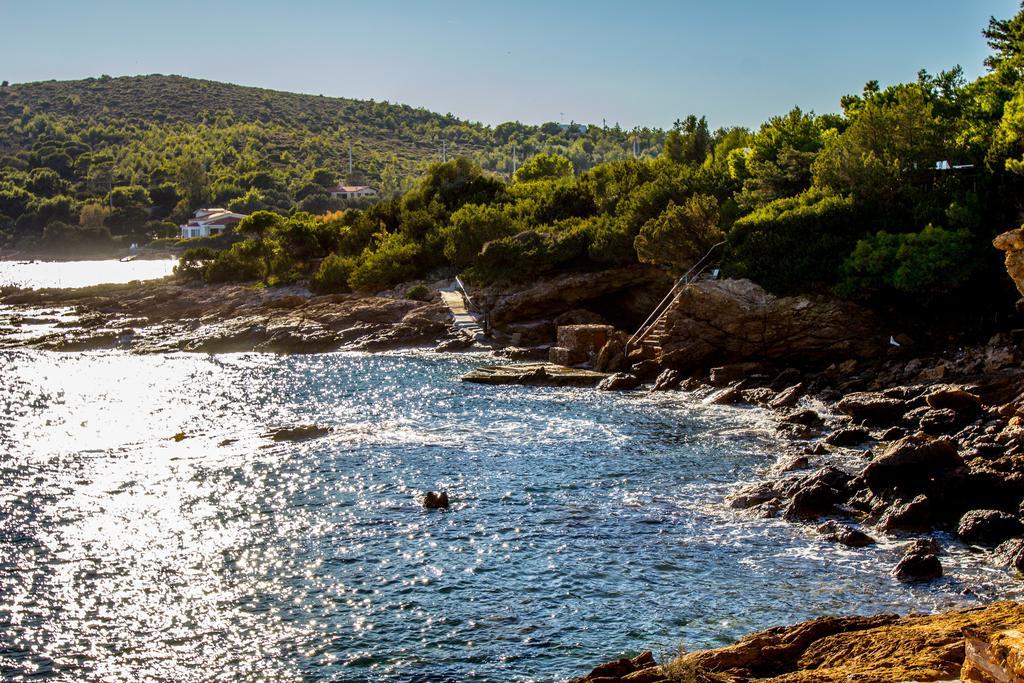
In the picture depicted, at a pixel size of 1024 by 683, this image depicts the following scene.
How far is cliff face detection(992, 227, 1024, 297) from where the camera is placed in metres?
30.1

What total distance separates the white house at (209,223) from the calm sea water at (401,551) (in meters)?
133

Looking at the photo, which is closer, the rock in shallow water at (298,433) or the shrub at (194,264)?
→ the rock in shallow water at (298,433)

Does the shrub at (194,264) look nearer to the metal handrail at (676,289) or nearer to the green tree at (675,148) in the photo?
the green tree at (675,148)

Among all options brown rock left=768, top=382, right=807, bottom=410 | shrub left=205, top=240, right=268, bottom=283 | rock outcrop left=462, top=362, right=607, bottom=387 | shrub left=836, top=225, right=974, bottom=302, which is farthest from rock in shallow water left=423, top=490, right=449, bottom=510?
shrub left=205, top=240, right=268, bottom=283

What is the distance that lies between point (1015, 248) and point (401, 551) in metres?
21.3

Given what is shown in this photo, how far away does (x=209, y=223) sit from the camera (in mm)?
175750

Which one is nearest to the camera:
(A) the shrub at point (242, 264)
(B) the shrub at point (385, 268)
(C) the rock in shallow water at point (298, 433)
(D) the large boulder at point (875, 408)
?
(D) the large boulder at point (875, 408)

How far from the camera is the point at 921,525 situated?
91.2 feet

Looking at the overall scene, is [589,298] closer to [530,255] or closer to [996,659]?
[530,255]

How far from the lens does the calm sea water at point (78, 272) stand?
13825 centimetres

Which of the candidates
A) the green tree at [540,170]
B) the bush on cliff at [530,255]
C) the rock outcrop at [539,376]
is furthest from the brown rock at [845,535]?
the green tree at [540,170]

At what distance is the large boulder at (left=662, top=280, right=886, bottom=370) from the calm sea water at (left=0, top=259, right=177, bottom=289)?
315ft

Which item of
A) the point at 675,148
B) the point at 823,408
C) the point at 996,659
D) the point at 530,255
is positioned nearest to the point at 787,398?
the point at 823,408

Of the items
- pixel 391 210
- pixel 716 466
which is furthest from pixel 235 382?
pixel 391 210
